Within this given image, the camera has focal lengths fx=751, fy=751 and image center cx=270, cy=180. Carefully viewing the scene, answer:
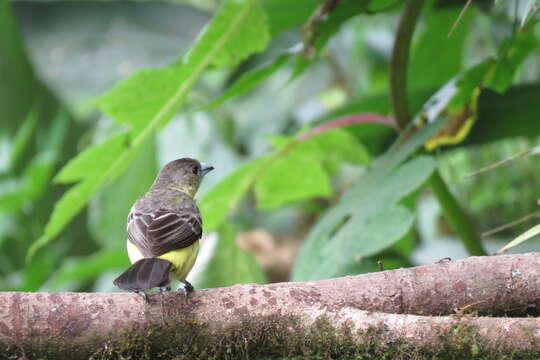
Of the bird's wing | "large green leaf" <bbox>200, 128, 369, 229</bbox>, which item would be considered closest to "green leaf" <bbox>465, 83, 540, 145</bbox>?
"large green leaf" <bbox>200, 128, 369, 229</bbox>

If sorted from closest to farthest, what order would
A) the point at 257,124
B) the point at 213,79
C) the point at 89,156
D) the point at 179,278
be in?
the point at 179,278
the point at 89,156
the point at 257,124
the point at 213,79

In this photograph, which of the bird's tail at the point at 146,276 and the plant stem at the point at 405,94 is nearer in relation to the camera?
the bird's tail at the point at 146,276

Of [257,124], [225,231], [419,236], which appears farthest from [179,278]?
[257,124]

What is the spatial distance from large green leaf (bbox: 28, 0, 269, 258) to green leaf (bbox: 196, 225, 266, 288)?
951 mm

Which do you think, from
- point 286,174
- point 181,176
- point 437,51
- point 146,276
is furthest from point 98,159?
point 437,51

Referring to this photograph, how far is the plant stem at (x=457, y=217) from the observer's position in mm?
3286

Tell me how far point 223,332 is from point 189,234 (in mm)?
786

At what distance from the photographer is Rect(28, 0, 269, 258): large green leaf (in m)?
3.30

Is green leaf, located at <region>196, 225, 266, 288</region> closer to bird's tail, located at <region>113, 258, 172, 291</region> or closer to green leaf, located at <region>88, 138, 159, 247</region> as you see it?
green leaf, located at <region>88, 138, 159, 247</region>

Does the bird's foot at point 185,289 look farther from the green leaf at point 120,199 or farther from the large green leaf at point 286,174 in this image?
the green leaf at point 120,199

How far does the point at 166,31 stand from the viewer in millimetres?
7578

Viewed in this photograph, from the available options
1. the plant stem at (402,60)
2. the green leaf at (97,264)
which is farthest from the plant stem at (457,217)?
the green leaf at (97,264)

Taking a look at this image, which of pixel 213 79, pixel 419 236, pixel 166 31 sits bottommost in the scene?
pixel 419 236

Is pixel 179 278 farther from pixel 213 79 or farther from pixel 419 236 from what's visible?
pixel 213 79
